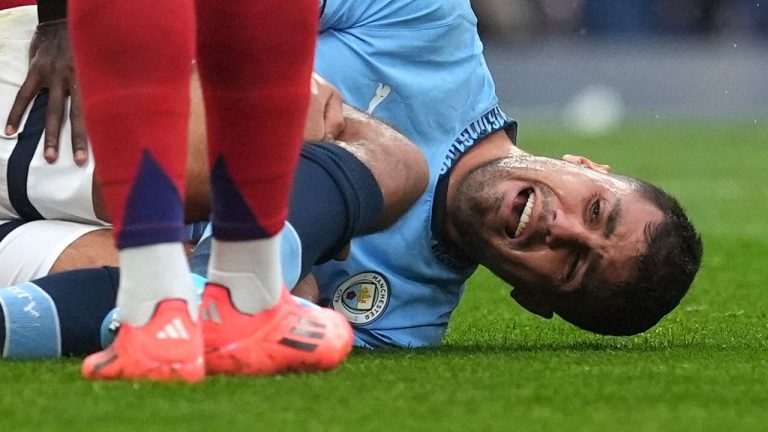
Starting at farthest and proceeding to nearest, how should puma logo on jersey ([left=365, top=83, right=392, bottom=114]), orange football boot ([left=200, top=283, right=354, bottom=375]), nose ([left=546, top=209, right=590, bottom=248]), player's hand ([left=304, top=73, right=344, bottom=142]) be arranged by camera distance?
puma logo on jersey ([left=365, top=83, right=392, bottom=114]) < nose ([left=546, top=209, right=590, bottom=248]) < player's hand ([left=304, top=73, right=344, bottom=142]) < orange football boot ([left=200, top=283, right=354, bottom=375])

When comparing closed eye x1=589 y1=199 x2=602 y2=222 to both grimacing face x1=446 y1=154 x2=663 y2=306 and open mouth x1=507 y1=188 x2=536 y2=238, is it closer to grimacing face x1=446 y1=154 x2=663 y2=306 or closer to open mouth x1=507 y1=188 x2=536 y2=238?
grimacing face x1=446 y1=154 x2=663 y2=306

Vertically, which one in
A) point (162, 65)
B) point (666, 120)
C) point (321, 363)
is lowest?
point (666, 120)

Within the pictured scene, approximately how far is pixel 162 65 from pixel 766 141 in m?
10.7

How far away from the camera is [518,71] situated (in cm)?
1470

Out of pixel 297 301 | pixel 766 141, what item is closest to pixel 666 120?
pixel 766 141

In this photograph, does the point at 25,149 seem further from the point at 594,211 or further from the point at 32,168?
the point at 594,211

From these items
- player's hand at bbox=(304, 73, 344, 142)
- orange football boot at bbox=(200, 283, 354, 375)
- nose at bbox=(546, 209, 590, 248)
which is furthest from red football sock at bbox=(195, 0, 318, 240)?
nose at bbox=(546, 209, 590, 248)

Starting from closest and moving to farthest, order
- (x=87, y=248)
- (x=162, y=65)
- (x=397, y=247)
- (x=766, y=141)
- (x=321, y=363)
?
(x=162, y=65), (x=321, y=363), (x=87, y=248), (x=397, y=247), (x=766, y=141)

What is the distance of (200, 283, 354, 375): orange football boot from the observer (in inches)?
82.5

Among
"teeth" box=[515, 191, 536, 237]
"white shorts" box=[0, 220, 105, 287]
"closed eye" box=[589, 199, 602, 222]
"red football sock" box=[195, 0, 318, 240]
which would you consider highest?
"red football sock" box=[195, 0, 318, 240]

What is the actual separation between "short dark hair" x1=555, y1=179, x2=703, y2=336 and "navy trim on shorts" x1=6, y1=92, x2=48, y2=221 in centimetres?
98

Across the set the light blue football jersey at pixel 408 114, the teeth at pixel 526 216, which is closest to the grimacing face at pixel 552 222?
the teeth at pixel 526 216

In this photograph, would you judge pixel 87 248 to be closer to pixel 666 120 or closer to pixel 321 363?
pixel 321 363

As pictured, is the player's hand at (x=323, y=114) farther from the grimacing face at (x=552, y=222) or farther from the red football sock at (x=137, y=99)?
the red football sock at (x=137, y=99)
